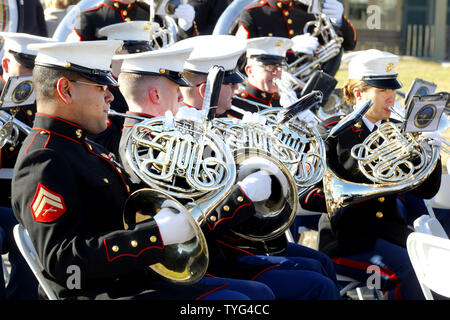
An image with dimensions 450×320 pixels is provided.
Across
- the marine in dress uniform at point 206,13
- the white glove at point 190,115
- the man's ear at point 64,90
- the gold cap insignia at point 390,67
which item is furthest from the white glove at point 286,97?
the marine in dress uniform at point 206,13

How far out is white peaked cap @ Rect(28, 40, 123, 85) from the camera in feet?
→ 8.90

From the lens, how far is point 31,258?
9.18 ft

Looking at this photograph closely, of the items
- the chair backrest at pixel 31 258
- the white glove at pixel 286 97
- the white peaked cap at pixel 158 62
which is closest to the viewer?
the chair backrest at pixel 31 258

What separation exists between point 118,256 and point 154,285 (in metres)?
0.30

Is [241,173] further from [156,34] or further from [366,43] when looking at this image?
[366,43]

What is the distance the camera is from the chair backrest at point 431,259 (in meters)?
2.84

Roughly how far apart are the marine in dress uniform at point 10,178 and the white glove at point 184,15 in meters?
2.22

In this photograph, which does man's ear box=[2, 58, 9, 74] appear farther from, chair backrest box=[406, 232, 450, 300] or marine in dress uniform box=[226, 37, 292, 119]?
chair backrest box=[406, 232, 450, 300]

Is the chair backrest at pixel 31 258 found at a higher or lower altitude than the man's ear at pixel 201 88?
lower

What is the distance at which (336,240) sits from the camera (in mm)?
4027

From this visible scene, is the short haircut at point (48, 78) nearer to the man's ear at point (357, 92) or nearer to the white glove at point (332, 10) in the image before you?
the man's ear at point (357, 92)

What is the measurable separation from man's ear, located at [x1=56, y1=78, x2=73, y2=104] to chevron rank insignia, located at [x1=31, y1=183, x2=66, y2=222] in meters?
0.37

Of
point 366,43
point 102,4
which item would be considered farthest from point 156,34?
point 366,43

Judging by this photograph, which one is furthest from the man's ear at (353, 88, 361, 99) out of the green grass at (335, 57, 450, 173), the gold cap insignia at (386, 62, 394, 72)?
the green grass at (335, 57, 450, 173)
